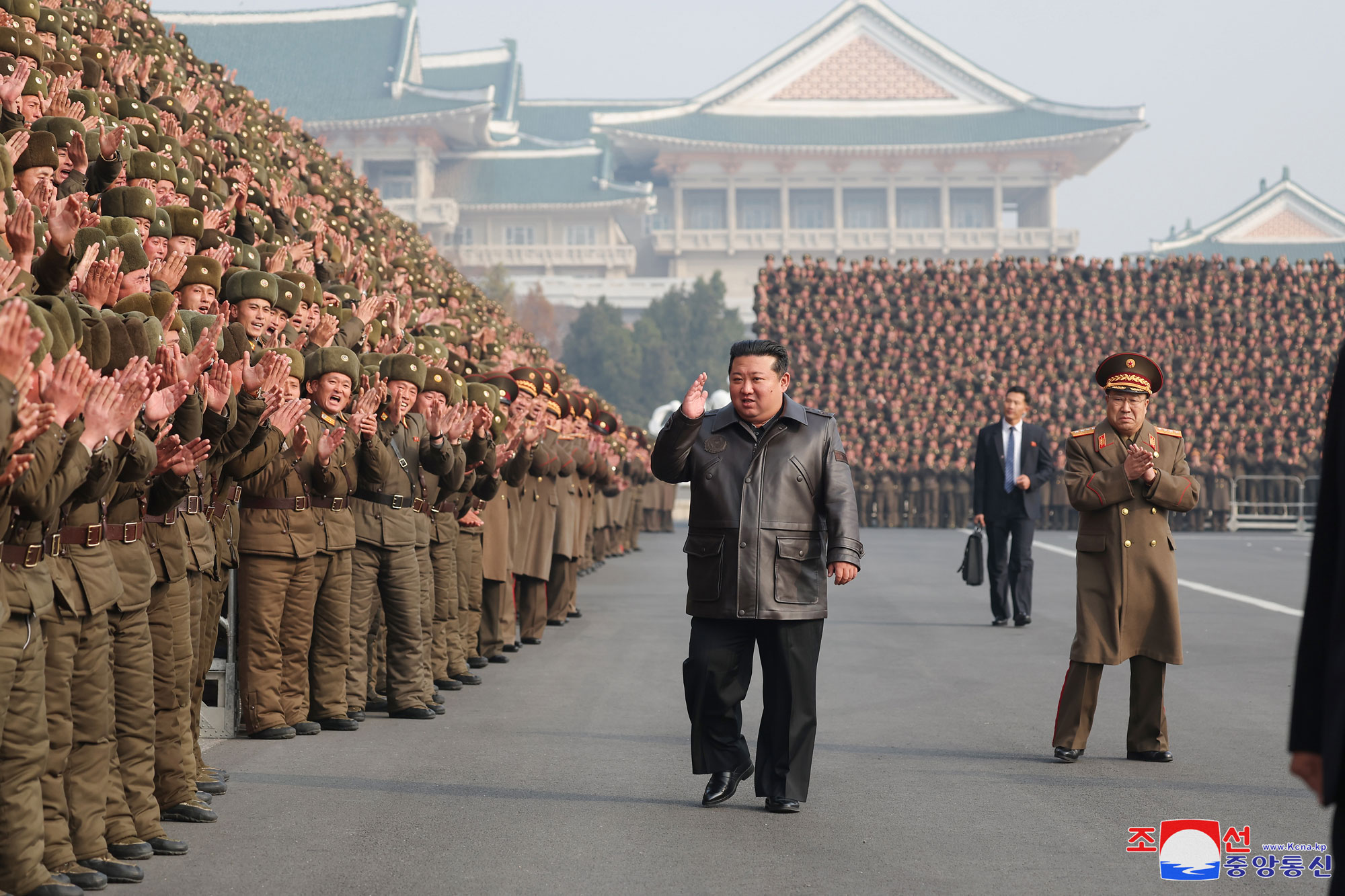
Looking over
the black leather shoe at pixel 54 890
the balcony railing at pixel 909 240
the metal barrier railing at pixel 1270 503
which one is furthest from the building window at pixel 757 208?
the black leather shoe at pixel 54 890

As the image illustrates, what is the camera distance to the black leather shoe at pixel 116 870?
474 cm

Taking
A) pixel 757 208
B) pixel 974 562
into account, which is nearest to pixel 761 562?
pixel 974 562

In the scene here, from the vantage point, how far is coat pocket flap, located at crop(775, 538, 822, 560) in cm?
590

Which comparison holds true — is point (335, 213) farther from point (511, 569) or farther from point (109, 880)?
point (109, 880)

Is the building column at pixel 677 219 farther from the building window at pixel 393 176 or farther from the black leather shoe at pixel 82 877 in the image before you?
the black leather shoe at pixel 82 877

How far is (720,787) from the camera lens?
5949 millimetres

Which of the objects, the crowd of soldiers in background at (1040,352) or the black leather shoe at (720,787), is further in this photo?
the crowd of soldiers in background at (1040,352)

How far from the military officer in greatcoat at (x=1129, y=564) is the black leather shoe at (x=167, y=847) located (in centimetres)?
364

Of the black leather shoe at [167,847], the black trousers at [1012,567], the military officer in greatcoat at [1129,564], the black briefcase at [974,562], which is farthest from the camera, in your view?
the black briefcase at [974,562]

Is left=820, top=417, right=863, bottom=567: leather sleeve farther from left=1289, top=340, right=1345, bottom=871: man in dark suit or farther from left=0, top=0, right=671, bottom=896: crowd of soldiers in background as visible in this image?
A: left=1289, top=340, right=1345, bottom=871: man in dark suit

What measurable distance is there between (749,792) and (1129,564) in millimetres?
1998

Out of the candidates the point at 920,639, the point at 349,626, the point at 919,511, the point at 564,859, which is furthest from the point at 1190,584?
the point at 919,511

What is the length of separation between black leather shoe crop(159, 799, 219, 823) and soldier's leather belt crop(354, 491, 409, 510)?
258cm

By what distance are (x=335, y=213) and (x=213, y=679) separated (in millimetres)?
8411
